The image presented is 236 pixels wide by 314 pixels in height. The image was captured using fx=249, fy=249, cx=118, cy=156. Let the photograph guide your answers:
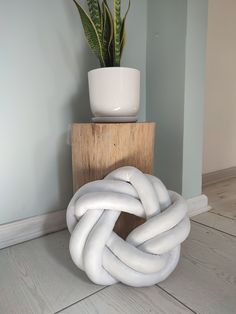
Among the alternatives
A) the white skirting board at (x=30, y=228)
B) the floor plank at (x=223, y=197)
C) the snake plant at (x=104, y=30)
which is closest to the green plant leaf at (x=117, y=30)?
the snake plant at (x=104, y=30)

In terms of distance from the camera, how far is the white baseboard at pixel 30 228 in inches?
28.9

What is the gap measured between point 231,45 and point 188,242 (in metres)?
1.13

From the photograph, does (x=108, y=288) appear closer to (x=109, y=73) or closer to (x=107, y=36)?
(x=109, y=73)

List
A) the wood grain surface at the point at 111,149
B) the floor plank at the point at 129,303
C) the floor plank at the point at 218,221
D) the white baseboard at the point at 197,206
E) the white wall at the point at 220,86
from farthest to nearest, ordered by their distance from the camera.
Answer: the white wall at the point at 220,86, the white baseboard at the point at 197,206, the floor plank at the point at 218,221, the wood grain surface at the point at 111,149, the floor plank at the point at 129,303

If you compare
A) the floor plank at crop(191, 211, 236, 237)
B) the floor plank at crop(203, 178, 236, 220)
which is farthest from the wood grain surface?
the floor plank at crop(203, 178, 236, 220)

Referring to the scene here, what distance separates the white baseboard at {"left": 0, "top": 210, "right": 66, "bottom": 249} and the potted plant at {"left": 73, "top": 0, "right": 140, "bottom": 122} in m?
0.37

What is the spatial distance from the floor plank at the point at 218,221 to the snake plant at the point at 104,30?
0.61 metres

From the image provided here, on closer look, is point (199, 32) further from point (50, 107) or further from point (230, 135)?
point (230, 135)

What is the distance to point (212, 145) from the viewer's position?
1.39 meters

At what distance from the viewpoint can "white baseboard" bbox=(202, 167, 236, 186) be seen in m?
1.36

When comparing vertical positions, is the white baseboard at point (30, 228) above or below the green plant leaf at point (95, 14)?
below

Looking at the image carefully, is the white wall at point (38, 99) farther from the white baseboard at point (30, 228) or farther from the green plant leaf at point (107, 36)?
the green plant leaf at point (107, 36)

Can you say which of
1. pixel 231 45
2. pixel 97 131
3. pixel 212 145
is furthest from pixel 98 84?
pixel 231 45

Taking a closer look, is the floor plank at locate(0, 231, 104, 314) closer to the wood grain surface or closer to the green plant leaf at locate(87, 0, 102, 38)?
the wood grain surface
